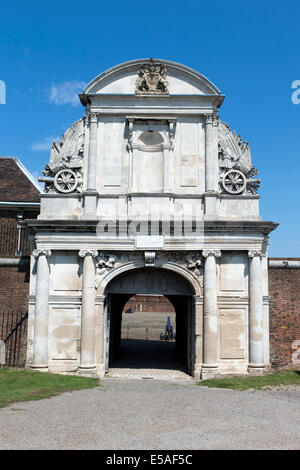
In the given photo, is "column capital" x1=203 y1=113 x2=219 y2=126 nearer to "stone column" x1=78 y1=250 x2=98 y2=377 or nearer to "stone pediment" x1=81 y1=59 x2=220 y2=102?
"stone pediment" x1=81 y1=59 x2=220 y2=102

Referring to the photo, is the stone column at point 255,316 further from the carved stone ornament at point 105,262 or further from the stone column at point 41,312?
the stone column at point 41,312

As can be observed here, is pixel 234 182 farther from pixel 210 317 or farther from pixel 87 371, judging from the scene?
pixel 87 371

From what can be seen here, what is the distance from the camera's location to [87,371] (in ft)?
47.1

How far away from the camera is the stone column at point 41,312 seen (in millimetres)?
14492

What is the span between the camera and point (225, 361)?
1460 centimetres

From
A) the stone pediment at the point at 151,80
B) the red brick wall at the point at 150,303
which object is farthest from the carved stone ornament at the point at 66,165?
the red brick wall at the point at 150,303

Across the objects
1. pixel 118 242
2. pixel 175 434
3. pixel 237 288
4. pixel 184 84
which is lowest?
pixel 175 434

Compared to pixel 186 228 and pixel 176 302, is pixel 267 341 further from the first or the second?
pixel 176 302

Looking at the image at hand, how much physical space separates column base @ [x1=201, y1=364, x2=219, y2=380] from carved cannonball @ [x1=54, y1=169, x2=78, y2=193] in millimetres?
7057

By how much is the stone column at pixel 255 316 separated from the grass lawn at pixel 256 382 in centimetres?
48

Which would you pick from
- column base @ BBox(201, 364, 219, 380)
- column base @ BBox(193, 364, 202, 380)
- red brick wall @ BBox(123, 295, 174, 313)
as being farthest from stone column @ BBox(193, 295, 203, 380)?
red brick wall @ BBox(123, 295, 174, 313)

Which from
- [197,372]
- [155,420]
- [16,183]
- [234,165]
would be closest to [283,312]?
[197,372]

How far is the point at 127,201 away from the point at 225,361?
19.4ft

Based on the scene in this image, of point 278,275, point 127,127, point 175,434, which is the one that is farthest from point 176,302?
point 175,434
